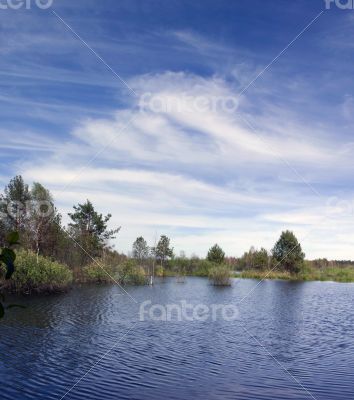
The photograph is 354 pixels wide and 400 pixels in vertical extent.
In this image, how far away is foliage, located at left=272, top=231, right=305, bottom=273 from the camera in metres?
82.3

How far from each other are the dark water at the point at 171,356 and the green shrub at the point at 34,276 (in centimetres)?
863

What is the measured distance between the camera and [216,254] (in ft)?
292

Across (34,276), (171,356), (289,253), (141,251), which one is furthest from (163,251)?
(171,356)

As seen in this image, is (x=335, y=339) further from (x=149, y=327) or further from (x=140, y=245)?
(x=140, y=245)

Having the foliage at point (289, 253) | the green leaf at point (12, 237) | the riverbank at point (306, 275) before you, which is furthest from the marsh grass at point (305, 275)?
the green leaf at point (12, 237)

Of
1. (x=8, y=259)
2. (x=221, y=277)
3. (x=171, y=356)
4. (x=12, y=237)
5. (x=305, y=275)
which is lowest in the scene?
(x=171, y=356)

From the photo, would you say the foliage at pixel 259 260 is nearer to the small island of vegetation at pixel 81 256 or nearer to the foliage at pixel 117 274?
the small island of vegetation at pixel 81 256

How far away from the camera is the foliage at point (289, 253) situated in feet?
270

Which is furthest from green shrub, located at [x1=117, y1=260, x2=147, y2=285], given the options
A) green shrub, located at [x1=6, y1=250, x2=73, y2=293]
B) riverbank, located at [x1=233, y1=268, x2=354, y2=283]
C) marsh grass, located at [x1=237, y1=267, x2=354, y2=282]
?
marsh grass, located at [x1=237, y1=267, x2=354, y2=282]

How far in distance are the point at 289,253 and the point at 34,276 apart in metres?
55.2

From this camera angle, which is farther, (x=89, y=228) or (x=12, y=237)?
(x=89, y=228)

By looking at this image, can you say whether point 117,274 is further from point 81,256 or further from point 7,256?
point 7,256

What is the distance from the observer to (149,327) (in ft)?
80.5

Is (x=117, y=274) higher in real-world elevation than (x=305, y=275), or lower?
lower
